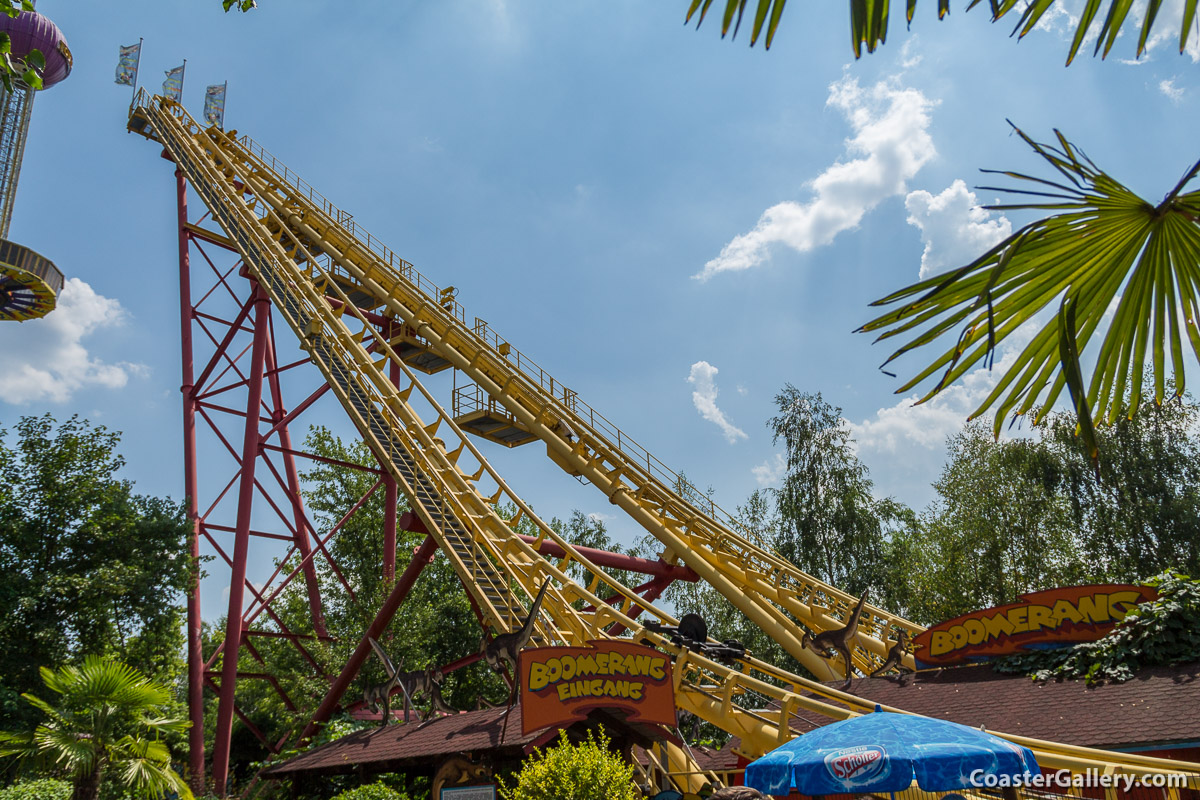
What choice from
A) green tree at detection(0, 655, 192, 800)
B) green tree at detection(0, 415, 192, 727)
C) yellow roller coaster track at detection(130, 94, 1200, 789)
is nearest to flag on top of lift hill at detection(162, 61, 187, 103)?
yellow roller coaster track at detection(130, 94, 1200, 789)

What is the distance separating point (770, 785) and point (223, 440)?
56.2 feet

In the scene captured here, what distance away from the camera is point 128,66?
91.9 feet

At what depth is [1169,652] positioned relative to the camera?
449 inches

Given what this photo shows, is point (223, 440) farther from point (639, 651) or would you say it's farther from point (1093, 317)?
point (1093, 317)

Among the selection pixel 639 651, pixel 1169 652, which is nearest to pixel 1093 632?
pixel 1169 652

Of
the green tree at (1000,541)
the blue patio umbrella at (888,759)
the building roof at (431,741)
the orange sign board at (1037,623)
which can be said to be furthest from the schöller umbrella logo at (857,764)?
the green tree at (1000,541)

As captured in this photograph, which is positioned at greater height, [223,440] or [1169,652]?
[223,440]

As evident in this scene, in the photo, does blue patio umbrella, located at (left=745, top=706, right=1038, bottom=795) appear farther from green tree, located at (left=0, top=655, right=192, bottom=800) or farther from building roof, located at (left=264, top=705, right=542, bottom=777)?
green tree, located at (left=0, top=655, right=192, bottom=800)

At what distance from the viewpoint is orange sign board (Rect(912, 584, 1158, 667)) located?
41.5 feet

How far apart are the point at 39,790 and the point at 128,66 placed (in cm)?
2398

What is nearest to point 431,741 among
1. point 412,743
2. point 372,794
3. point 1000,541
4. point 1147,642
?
point 412,743

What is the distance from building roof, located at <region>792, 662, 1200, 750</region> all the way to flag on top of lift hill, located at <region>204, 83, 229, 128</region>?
88.3ft

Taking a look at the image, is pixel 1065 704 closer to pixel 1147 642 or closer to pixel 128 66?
pixel 1147 642

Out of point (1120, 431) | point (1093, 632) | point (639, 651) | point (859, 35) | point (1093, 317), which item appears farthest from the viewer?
point (1120, 431)
